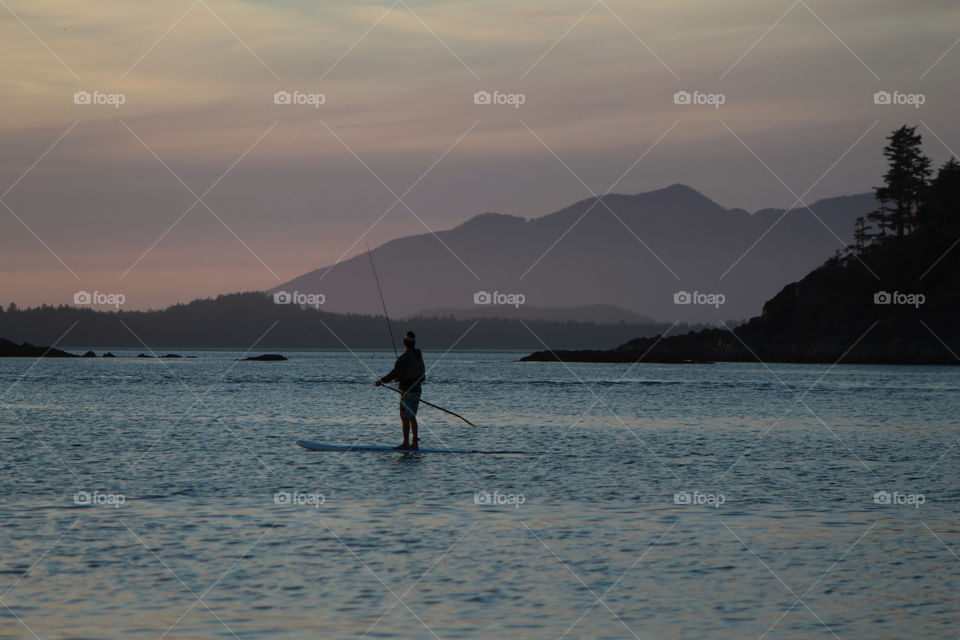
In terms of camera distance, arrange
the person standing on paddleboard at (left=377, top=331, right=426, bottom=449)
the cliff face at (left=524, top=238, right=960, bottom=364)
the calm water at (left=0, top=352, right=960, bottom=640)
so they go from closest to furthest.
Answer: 1. the calm water at (left=0, top=352, right=960, bottom=640)
2. the person standing on paddleboard at (left=377, top=331, right=426, bottom=449)
3. the cliff face at (left=524, top=238, right=960, bottom=364)

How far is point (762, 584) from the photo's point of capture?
41.7 ft

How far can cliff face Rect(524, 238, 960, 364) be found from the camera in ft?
462

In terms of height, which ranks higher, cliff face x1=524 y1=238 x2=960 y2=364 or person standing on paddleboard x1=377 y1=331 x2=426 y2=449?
cliff face x1=524 y1=238 x2=960 y2=364

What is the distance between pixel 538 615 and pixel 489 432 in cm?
2641

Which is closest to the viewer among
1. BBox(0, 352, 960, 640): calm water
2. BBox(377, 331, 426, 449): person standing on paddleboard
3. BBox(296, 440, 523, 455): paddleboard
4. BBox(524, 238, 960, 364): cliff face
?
BBox(0, 352, 960, 640): calm water

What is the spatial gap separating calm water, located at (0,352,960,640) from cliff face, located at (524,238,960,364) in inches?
4597

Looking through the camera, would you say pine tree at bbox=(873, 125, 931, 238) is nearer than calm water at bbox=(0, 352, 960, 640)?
No

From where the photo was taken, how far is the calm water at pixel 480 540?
11016 millimetres

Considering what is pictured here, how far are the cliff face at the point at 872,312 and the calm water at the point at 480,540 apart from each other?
117 meters

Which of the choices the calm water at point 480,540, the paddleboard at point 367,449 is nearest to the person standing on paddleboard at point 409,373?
the paddleboard at point 367,449

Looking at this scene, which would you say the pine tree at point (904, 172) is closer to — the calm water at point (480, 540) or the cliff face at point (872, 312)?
the cliff face at point (872, 312)

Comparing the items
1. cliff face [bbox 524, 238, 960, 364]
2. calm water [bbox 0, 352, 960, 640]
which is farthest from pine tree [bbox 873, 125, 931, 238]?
calm water [bbox 0, 352, 960, 640]

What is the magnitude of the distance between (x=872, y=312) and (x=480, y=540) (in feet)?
475

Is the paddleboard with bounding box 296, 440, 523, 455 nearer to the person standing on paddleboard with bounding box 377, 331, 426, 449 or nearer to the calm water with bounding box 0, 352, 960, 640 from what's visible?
the calm water with bounding box 0, 352, 960, 640
